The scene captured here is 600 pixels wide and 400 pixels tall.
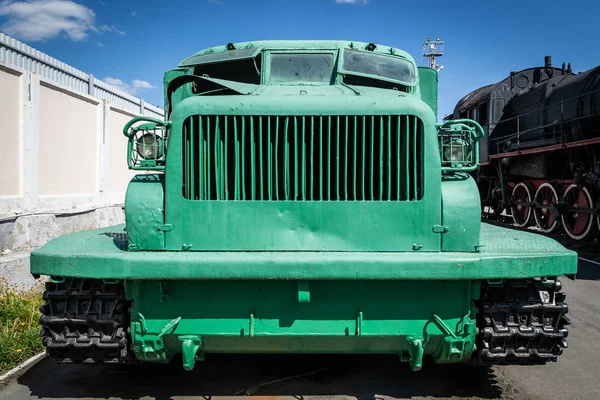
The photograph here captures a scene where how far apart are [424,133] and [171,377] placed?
2499mm

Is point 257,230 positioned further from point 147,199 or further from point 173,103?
point 173,103

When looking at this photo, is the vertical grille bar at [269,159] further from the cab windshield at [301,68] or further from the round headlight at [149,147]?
the cab windshield at [301,68]

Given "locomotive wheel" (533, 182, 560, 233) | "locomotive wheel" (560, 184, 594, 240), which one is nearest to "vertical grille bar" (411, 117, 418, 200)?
"locomotive wheel" (560, 184, 594, 240)

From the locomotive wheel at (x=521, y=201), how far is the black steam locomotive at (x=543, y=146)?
0.08ft

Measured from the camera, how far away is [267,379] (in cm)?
349

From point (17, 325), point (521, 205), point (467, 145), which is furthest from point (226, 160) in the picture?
point (521, 205)

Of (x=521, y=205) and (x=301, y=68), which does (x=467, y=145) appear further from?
(x=521, y=205)

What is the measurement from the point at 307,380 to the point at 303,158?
171 centimetres

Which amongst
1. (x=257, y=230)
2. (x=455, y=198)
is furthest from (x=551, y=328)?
(x=257, y=230)

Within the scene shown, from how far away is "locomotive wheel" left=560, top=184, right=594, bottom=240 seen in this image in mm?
10583

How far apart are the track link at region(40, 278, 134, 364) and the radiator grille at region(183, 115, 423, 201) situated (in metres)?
0.79

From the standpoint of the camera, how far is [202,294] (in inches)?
108

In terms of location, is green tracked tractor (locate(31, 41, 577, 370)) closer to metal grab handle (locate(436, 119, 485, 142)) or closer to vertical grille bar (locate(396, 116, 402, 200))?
vertical grille bar (locate(396, 116, 402, 200))

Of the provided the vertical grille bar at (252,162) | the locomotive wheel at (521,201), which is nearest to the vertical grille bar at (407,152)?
the vertical grille bar at (252,162)
